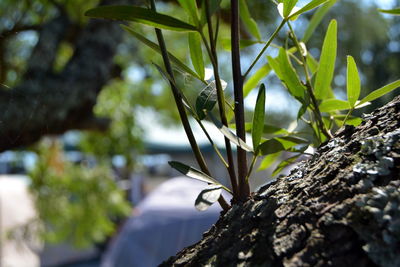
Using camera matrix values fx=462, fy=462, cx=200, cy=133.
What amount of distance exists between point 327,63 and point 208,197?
108 mm

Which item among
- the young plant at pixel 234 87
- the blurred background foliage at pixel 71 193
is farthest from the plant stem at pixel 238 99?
the blurred background foliage at pixel 71 193

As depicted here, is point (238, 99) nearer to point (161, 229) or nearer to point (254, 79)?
point (254, 79)

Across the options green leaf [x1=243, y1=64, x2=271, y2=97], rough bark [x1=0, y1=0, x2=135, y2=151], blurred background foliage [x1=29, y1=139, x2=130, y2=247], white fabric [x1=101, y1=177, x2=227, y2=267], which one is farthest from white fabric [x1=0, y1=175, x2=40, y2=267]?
green leaf [x1=243, y1=64, x2=271, y2=97]

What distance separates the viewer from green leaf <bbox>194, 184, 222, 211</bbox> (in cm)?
19

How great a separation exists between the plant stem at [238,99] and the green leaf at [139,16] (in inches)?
0.8

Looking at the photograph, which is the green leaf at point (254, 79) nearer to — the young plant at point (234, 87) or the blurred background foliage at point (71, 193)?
the young plant at point (234, 87)

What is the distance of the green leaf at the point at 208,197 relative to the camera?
195mm

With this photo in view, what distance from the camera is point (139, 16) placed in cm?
20

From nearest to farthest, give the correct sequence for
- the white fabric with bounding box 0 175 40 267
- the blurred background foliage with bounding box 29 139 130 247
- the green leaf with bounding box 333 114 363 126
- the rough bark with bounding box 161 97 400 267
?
the rough bark with bounding box 161 97 400 267
the green leaf with bounding box 333 114 363 126
the blurred background foliage with bounding box 29 139 130 247
the white fabric with bounding box 0 175 40 267

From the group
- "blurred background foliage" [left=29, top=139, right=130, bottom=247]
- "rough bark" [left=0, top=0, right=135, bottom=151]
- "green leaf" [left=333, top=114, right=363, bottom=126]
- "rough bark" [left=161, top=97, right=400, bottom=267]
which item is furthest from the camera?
"blurred background foliage" [left=29, top=139, right=130, bottom=247]

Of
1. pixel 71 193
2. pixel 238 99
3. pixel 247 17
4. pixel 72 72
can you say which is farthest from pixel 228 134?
pixel 71 193

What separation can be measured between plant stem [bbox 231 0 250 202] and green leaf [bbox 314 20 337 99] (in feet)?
0.19

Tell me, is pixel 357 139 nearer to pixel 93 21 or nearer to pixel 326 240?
pixel 326 240

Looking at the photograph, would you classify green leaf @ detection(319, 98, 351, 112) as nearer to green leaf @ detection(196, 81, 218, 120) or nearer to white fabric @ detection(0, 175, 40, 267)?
green leaf @ detection(196, 81, 218, 120)
